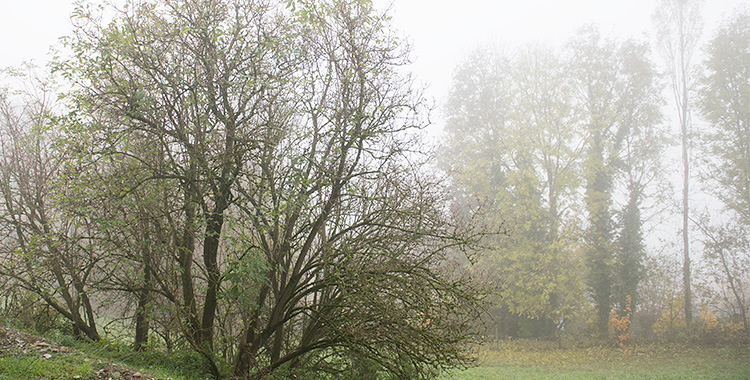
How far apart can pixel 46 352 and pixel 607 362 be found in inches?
729

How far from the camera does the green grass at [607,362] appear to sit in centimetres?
1481

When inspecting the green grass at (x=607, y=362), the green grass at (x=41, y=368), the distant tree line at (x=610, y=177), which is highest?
the distant tree line at (x=610, y=177)

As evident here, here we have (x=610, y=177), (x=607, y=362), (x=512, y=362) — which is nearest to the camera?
(x=512, y=362)

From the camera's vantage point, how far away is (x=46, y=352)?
→ 19.8 ft

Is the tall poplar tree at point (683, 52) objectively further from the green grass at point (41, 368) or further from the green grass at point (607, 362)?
the green grass at point (41, 368)

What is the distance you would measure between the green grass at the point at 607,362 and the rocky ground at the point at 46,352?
959 cm

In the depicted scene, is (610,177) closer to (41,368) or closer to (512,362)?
(512,362)

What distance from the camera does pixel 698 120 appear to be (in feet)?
74.3

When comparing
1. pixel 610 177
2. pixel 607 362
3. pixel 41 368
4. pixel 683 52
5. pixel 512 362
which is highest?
pixel 683 52

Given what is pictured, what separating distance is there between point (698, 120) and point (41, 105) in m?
27.5

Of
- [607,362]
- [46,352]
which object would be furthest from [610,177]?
[46,352]

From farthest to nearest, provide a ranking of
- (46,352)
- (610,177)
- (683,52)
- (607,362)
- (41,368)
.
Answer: (683,52) < (610,177) < (607,362) < (46,352) < (41,368)

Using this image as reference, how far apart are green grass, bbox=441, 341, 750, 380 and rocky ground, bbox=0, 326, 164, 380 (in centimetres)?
959

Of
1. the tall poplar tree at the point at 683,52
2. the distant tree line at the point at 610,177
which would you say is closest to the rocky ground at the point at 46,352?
the distant tree line at the point at 610,177
